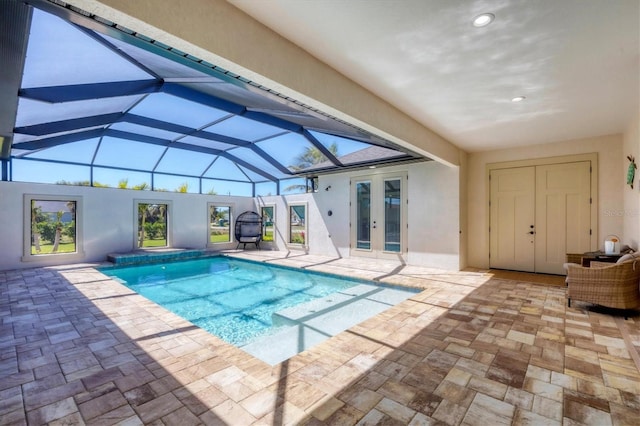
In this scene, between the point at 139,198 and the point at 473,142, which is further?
the point at 139,198

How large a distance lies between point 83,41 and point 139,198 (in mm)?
7286

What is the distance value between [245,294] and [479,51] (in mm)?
5472

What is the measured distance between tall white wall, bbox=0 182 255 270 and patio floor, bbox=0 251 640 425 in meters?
4.67

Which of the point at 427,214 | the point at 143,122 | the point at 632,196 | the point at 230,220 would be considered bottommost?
the point at 230,220

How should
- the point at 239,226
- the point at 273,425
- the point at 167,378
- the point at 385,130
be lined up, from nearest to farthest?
the point at 273,425 → the point at 167,378 → the point at 385,130 → the point at 239,226

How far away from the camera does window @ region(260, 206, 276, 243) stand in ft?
38.9

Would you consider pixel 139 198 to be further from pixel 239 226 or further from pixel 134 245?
pixel 239 226

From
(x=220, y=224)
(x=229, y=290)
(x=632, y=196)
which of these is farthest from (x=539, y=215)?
(x=220, y=224)

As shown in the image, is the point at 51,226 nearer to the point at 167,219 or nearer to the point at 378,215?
the point at 167,219

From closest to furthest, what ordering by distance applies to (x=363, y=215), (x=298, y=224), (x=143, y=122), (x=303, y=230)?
(x=143, y=122), (x=363, y=215), (x=303, y=230), (x=298, y=224)

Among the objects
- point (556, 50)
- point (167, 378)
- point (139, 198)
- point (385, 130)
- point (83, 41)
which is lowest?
point (167, 378)

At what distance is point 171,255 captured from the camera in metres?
9.36

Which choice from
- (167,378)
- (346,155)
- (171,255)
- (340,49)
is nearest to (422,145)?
(340,49)

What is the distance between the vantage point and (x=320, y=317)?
445cm
